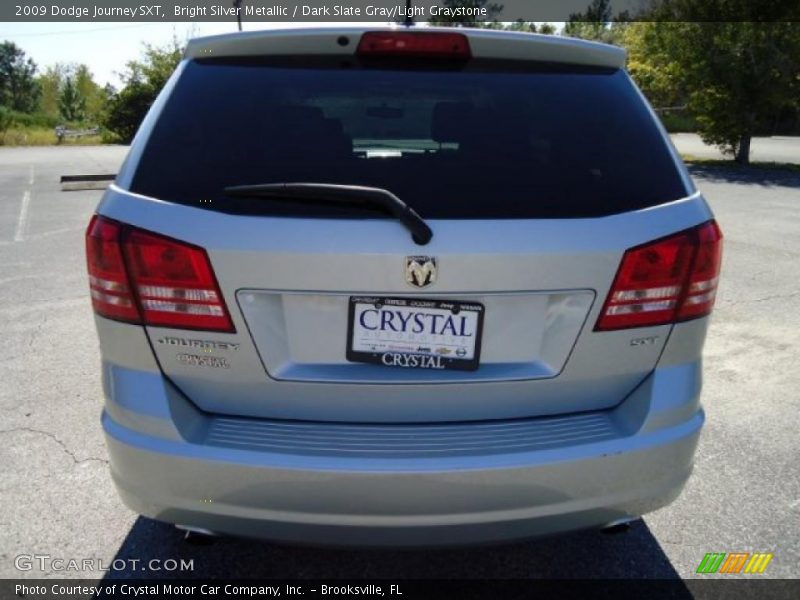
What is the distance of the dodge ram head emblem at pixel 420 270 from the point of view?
65.3 inches

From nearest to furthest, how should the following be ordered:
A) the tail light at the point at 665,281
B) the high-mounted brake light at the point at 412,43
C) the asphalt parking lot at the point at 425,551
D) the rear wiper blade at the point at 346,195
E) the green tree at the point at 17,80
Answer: the rear wiper blade at the point at 346,195 → the tail light at the point at 665,281 → the high-mounted brake light at the point at 412,43 → the asphalt parking lot at the point at 425,551 → the green tree at the point at 17,80

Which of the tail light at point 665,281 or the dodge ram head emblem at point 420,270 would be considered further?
the tail light at point 665,281

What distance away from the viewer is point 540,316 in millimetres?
1747

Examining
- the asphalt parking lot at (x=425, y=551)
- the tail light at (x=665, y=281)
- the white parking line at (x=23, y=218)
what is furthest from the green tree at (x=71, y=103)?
the tail light at (x=665, y=281)

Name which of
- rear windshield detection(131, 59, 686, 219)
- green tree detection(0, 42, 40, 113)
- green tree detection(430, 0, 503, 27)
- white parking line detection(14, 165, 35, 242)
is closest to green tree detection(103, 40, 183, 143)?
green tree detection(430, 0, 503, 27)

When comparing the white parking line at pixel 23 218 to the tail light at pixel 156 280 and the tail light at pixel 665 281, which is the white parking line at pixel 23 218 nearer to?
the tail light at pixel 156 280

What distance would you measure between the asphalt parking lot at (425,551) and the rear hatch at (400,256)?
0.52m

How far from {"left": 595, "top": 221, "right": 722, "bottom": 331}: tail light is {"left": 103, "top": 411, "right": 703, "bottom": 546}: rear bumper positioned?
1.12ft

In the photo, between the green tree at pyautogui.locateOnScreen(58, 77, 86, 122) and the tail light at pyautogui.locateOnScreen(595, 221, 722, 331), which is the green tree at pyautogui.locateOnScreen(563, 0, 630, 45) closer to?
the tail light at pyautogui.locateOnScreen(595, 221, 722, 331)

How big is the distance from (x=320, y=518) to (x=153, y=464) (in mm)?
480

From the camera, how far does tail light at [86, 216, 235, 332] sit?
5.63 ft

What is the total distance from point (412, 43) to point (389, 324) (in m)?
0.87

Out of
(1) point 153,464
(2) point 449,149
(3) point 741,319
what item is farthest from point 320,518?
(3) point 741,319

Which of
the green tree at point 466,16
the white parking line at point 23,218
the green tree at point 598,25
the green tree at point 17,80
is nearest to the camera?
the white parking line at point 23,218
